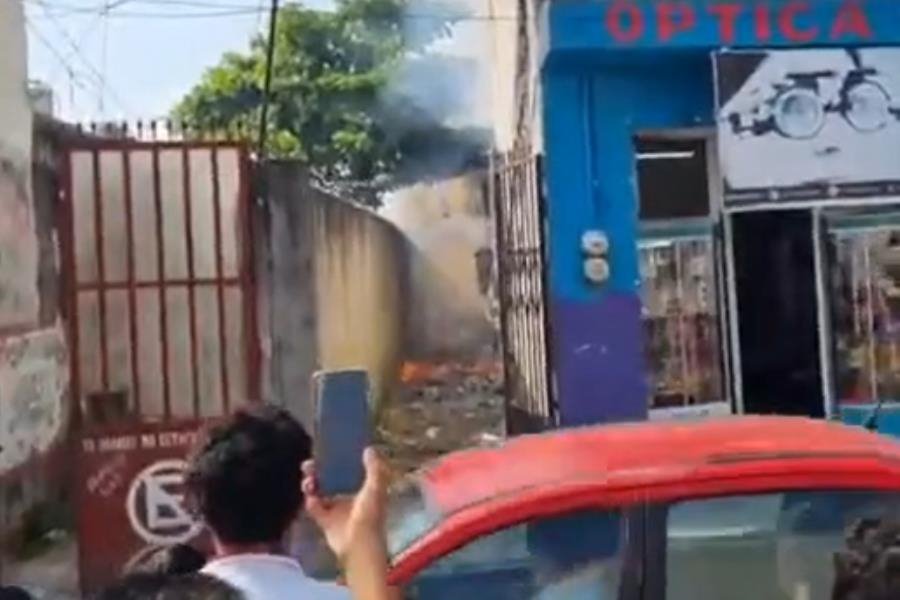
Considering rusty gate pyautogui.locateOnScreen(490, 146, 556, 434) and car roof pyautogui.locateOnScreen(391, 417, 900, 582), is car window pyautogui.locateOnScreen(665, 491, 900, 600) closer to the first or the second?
car roof pyautogui.locateOnScreen(391, 417, 900, 582)

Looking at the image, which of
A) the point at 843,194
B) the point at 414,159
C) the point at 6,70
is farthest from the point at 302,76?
the point at 843,194

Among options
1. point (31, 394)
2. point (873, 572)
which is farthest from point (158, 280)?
point (873, 572)

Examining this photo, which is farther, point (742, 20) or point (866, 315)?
point (866, 315)

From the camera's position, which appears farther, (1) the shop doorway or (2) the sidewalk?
(1) the shop doorway

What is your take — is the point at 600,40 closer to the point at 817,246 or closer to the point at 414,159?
the point at 817,246

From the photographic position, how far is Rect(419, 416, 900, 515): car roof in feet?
12.9

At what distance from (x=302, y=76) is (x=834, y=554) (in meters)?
25.5

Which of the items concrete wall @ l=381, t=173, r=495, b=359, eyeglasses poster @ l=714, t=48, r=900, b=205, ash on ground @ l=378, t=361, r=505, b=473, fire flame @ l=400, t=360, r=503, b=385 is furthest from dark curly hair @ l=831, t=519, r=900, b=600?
concrete wall @ l=381, t=173, r=495, b=359

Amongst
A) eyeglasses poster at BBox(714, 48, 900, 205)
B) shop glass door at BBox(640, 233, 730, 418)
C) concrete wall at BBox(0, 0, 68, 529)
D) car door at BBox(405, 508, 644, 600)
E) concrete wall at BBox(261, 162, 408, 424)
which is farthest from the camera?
concrete wall at BBox(261, 162, 408, 424)

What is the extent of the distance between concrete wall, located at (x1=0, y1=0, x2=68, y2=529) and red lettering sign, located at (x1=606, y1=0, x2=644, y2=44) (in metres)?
3.36

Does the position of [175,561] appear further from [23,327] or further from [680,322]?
[23,327]

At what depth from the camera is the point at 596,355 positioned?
31.1 ft

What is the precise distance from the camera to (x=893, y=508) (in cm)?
386

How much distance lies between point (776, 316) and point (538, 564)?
6.09 metres
